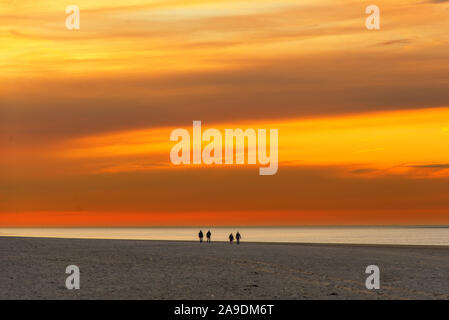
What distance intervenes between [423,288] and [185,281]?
40.3 ft

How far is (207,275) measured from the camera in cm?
3731

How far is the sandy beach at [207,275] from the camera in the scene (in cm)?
3050

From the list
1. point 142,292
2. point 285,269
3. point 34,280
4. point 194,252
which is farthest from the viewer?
A: point 194,252

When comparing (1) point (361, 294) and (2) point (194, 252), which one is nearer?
(1) point (361, 294)

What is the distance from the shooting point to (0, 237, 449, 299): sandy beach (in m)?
30.5

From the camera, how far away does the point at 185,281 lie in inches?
1364
